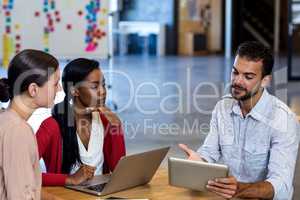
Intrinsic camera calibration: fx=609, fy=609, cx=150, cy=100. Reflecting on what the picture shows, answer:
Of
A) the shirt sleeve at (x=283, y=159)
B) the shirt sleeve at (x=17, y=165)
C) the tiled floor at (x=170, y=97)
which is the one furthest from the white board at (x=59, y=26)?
the shirt sleeve at (x=17, y=165)

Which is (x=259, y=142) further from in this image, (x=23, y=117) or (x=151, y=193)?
(x=23, y=117)

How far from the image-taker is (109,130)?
10.7 feet

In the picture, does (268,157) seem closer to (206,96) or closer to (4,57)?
(4,57)

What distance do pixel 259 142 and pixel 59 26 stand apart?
5271 mm

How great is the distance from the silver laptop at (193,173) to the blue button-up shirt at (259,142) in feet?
1.26

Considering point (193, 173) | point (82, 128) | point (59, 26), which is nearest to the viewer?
point (193, 173)

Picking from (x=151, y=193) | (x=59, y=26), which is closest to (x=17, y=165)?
(x=151, y=193)

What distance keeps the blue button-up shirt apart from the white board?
4945mm

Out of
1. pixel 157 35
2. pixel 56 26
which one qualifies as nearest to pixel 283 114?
pixel 56 26

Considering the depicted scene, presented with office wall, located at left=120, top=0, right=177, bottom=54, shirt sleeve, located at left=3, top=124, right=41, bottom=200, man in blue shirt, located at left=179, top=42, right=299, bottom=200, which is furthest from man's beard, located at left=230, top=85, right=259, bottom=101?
office wall, located at left=120, top=0, right=177, bottom=54

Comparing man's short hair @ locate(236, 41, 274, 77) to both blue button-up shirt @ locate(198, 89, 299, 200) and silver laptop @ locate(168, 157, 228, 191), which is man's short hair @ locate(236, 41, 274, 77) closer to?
blue button-up shirt @ locate(198, 89, 299, 200)

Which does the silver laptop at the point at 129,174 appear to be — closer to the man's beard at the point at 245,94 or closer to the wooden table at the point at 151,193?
the wooden table at the point at 151,193

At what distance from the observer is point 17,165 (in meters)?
2.18

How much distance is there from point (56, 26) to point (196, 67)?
7.70 metres
